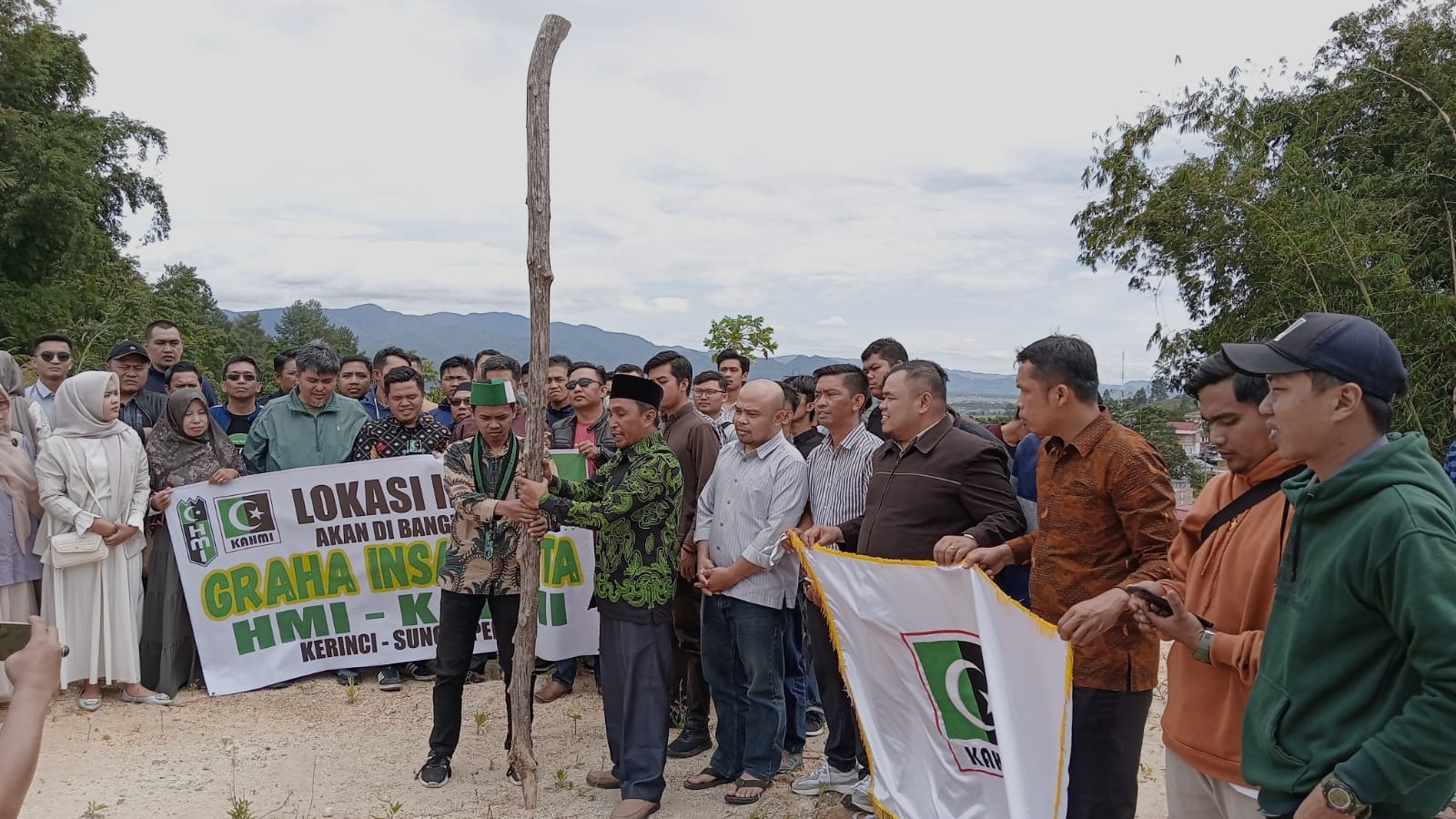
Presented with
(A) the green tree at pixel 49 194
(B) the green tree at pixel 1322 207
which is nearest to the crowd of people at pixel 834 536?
(B) the green tree at pixel 1322 207

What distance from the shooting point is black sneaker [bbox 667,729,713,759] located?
5492 mm

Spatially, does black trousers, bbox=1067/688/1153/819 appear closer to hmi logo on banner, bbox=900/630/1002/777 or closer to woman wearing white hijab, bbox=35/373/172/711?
hmi logo on banner, bbox=900/630/1002/777

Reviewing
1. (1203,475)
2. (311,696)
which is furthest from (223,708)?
(1203,475)

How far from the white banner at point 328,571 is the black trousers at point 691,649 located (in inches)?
36.0

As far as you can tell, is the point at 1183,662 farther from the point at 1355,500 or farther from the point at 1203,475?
the point at 1203,475

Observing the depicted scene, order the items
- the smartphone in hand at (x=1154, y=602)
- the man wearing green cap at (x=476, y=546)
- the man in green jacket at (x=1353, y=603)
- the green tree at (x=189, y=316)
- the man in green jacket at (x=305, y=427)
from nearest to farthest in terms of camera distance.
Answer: the man in green jacket at (x=1353, y=603) → the smartphone in hand at (x=1154, y=602) → the man wearing green cap at (x=476, y=546) → the man in green jacket at (x=305, y=427) → the green tree at (x=189, y=316)

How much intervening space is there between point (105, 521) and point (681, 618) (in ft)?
12.4

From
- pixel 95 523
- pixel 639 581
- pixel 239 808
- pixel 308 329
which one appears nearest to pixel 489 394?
pixel 639 581

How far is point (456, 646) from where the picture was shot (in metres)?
4.92

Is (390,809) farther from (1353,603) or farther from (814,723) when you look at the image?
(1353,603)

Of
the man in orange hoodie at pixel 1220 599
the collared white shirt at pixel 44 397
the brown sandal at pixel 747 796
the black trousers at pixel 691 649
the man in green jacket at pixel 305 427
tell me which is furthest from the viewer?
the collared white shirt at pixel 44 397

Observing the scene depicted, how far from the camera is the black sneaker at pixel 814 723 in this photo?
603 cm

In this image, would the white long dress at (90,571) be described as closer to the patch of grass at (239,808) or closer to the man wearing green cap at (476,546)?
the patch of grass at (239,808)

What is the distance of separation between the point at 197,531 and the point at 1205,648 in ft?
20.7
